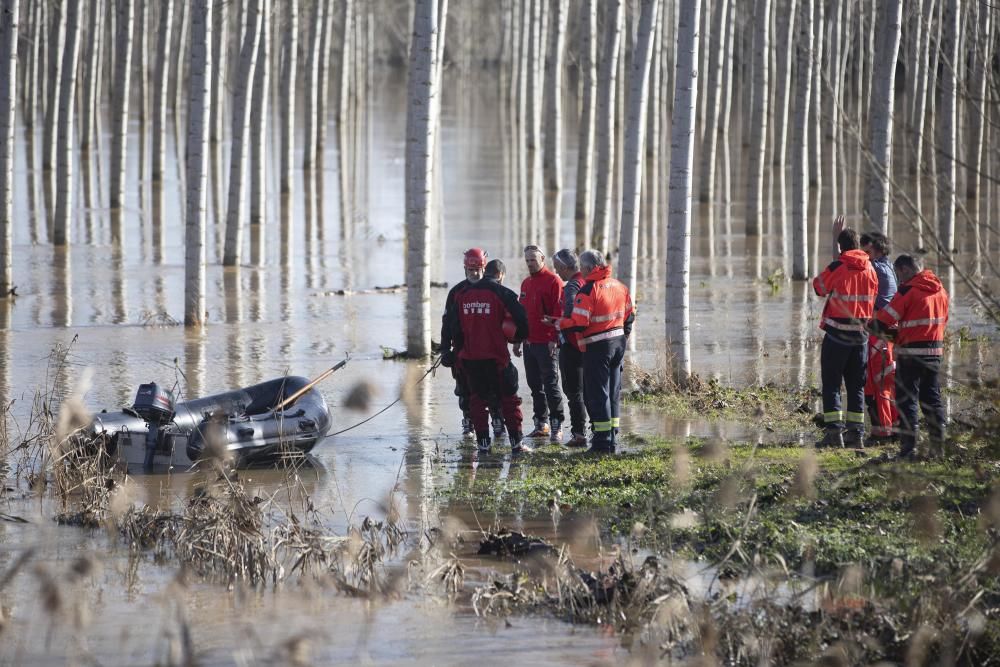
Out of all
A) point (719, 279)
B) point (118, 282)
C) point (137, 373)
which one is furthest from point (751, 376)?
point (118, 282)

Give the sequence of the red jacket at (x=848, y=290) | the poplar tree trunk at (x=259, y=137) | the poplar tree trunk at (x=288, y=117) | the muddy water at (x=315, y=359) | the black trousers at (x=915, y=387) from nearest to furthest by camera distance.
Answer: the muddy water at (x=315, y=359), the black trousers at (x=915, y=387), the red jacket at (x=848, y=290), the poplar tree trunk at (x=259, y=137), the poplar tree trunk at (x=288, y=117)

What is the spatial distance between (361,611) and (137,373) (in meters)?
7.02

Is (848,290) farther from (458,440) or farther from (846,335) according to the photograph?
(458,440)

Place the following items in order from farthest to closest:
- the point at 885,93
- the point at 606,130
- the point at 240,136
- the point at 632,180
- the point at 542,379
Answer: the point at 606,130 → the point at 240,136 → the point at 885,93 → the point at 632,180 → the point at 542,379

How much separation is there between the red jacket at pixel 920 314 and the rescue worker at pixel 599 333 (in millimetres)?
1997

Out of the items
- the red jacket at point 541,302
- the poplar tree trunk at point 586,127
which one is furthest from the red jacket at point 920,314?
the poplar tree trunk at point 586,127

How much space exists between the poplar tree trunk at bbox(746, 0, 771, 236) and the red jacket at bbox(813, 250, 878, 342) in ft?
41.1

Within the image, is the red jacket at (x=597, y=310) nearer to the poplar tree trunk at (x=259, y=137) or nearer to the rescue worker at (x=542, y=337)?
the rescue worker at (x=542, y=337)

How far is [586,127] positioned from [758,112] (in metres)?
4.26

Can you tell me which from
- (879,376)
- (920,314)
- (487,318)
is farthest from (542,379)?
(920,314)

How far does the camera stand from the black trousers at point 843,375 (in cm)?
1068

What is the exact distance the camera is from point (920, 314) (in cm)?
1004

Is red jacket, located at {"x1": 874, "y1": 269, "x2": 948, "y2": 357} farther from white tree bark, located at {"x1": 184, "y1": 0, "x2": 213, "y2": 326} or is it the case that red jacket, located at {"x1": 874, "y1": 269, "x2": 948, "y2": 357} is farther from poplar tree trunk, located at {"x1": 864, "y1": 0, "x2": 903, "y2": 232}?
white tree bark, located at {"x1": 184, "y1": 0, "x2": 213, "y2": 326}

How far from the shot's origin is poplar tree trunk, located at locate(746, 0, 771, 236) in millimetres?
22578
